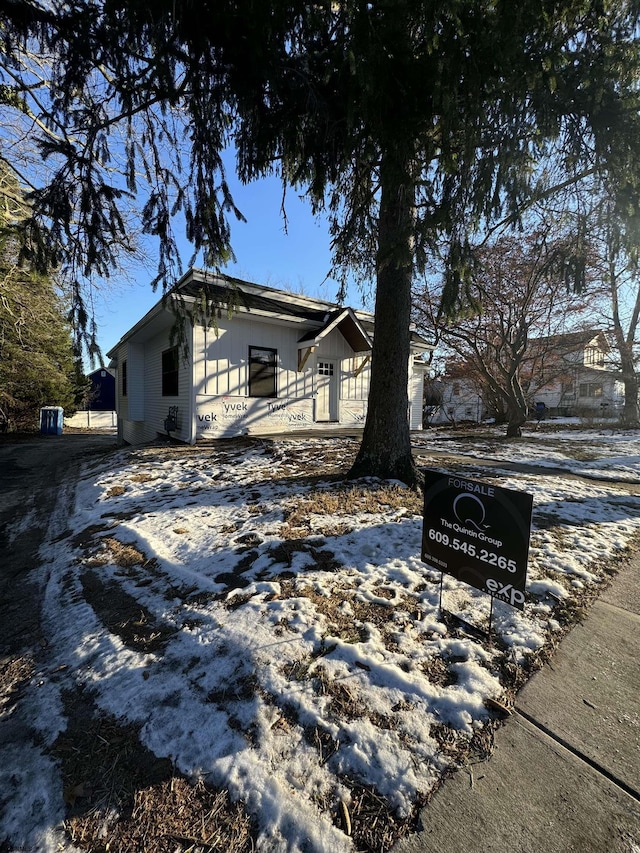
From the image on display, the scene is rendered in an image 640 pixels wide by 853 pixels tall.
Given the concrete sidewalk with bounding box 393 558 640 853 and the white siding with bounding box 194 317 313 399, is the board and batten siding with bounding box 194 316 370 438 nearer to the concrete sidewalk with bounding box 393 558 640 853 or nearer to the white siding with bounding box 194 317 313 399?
the white siding with bounding box 194 317 313 399

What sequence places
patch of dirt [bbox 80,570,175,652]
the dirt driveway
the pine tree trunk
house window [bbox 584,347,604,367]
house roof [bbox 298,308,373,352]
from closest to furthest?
patch of dirt [bbox 80,570,175,652] → the dirt driveway → the pine tree trunk → house roof [bbox 298,308,373,352] → house window [bbox 584,347,604,367]

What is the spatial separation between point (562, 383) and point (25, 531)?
1206 inches

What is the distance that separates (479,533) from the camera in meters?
2.37

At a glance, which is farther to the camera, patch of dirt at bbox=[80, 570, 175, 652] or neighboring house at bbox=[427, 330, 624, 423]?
neighboring house at bbox=[427, 330, 624, 423]

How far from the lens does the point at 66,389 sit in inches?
818

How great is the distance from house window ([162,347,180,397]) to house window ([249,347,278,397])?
6.90 ft

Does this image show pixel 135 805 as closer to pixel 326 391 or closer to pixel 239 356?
pixel 239 356

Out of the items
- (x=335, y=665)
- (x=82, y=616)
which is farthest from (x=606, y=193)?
(x=82, y=616)

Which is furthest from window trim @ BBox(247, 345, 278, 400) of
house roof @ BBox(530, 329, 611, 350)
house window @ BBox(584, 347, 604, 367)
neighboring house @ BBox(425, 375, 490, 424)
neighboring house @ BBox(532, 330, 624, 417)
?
neighboring house @ BBox(425, 375, 490, 424)

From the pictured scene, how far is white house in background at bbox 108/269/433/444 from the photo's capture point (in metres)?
9.83

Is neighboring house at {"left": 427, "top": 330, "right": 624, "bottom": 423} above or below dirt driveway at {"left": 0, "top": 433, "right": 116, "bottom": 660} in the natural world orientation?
above

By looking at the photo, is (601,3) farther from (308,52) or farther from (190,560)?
(190,560)

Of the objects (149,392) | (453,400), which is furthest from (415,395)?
(453,400)

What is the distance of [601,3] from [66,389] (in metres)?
24.2
